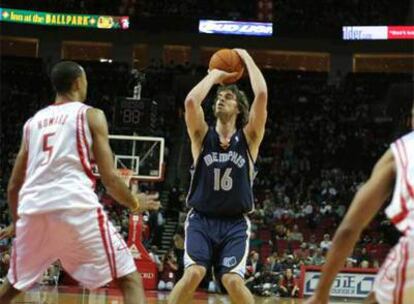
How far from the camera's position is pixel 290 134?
2505 cm

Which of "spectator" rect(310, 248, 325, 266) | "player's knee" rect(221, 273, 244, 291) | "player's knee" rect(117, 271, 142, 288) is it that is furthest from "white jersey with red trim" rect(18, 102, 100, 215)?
"spectator" rect(310, 248, 325, 266)

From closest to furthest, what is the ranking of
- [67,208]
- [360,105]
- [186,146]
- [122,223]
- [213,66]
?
[67,208], [213,66], [122,223], [186,146], [360,105]

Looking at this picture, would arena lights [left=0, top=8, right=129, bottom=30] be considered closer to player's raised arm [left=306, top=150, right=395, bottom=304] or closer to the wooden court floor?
the wooden court floor

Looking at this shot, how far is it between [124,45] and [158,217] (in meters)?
12.5

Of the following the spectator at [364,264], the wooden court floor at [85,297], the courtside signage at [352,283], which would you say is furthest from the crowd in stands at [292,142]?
the courtside signage at [352,283]

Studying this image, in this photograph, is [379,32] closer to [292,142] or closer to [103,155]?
[292,142]

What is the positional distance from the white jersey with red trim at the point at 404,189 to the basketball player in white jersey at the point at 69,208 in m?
1.81

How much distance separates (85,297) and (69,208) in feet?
26.3

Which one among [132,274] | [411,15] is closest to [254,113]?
[132,274]

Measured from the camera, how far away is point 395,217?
256 cm

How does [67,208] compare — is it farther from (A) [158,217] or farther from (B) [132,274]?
(A) [158,217]

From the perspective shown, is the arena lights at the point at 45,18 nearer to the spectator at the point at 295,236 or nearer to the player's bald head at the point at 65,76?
the spectator at the point at 295,236

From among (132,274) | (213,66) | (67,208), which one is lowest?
(132,274)

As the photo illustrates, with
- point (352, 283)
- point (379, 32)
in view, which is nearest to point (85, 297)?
point (352, 283)
